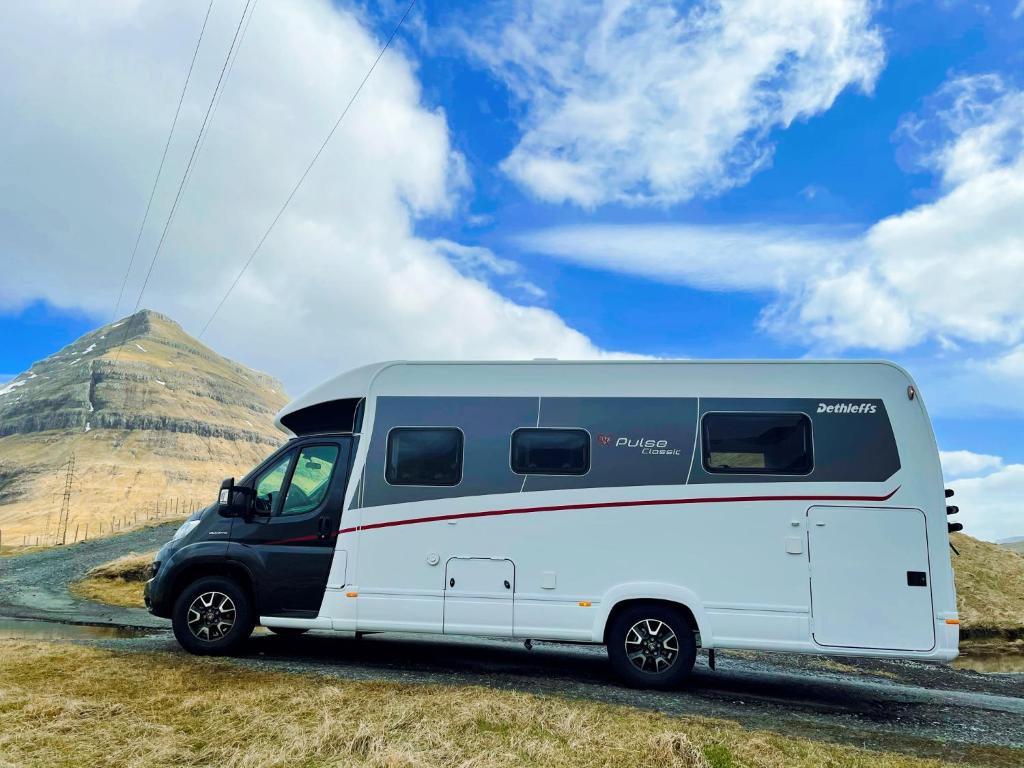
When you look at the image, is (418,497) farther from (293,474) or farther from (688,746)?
(688,746)

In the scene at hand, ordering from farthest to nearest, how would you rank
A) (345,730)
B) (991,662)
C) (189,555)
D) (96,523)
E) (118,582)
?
Result: 1. (96,523)
2. (118,582)
3. (991,662)
4. (189,555)
5. (345,730)

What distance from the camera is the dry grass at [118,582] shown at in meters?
16.1

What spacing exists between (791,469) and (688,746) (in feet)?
11.3

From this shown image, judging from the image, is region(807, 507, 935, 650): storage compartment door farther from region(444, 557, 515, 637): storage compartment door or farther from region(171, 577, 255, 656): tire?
region(171, 577, 255, 656): tire

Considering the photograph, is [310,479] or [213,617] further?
[310,479]

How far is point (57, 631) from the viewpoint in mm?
11242

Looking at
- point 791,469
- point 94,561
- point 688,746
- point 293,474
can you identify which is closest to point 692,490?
point 791,469

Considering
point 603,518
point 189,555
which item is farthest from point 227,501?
point 603,518

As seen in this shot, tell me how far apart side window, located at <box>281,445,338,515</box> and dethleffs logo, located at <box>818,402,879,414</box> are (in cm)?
553

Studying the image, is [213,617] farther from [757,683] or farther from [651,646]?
[757,683]

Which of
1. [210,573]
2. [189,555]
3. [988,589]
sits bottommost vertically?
[988,589]

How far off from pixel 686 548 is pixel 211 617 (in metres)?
5.50

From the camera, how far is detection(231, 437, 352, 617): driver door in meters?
8.09

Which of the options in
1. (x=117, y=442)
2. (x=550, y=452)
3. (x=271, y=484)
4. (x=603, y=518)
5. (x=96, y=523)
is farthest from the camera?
(x=117, y=442)
